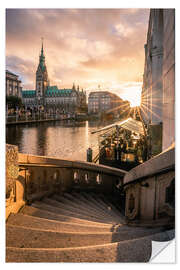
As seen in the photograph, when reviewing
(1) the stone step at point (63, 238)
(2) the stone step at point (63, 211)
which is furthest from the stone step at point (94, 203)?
(1) the stone step at point (63, 238)

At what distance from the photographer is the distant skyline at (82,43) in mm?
2451

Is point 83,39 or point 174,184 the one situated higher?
point 83,39

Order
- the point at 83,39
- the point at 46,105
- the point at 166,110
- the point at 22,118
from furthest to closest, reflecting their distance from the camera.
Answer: the point at 46,105
the point at 22,118
the point at 83,39
the point at 166,110

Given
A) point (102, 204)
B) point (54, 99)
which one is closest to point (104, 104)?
point (54, 99)

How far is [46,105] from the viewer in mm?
72062

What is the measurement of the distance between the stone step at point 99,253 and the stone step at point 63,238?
12cm

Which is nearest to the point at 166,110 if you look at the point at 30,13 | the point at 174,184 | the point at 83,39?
the point at 174,184

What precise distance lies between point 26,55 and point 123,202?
3644 millimetres

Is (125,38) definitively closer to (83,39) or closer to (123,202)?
(83,39)

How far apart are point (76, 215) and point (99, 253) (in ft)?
2.85

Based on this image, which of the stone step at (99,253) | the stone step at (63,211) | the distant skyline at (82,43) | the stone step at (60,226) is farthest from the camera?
the distant skyline at (82,43)

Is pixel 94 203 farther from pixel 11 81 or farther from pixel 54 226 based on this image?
pixel 11 81

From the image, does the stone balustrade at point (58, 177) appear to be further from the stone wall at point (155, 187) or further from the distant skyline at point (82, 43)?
the distant skyline at point (82, 43)

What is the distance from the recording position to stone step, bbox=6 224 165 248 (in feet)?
5.44
